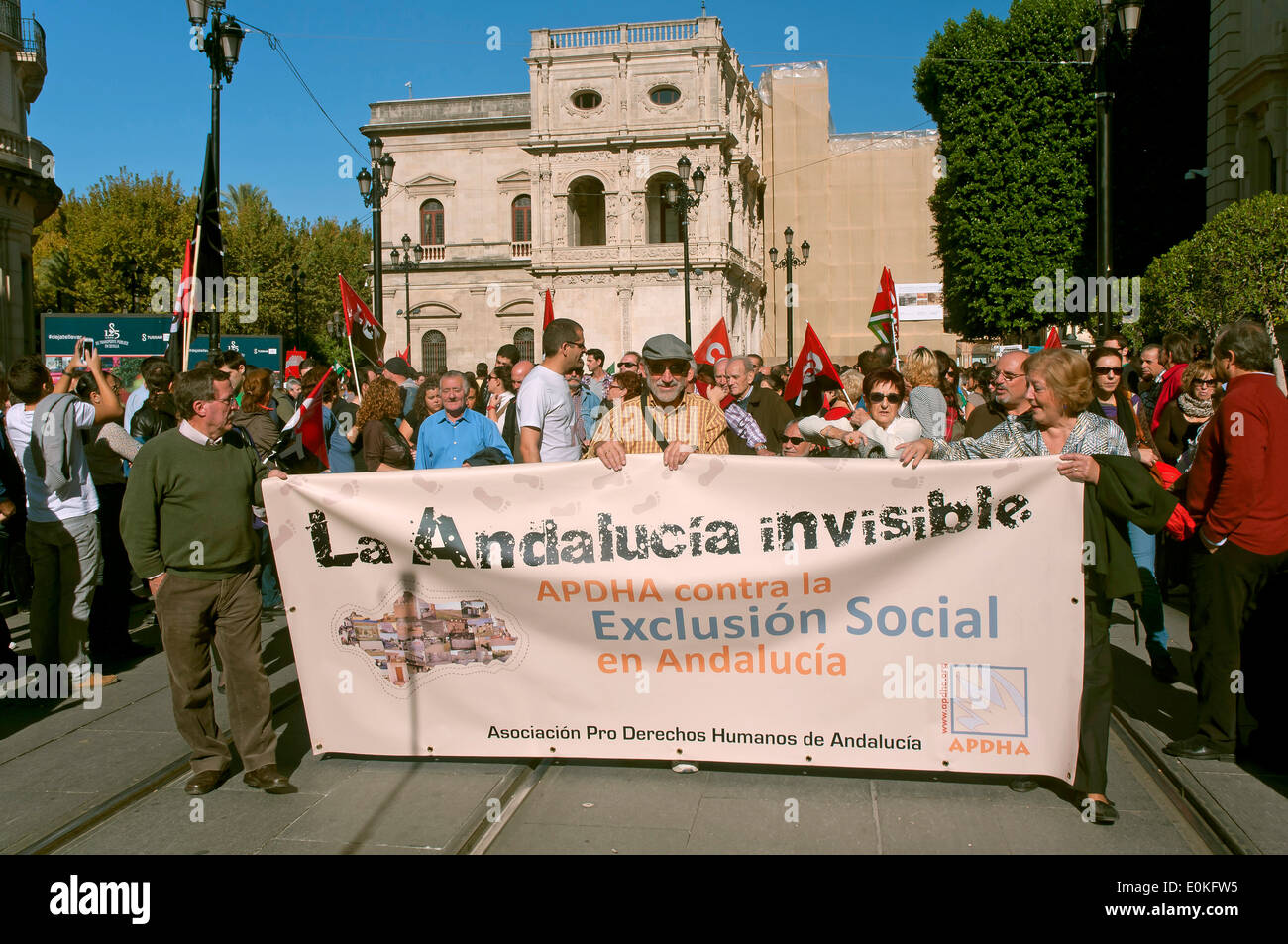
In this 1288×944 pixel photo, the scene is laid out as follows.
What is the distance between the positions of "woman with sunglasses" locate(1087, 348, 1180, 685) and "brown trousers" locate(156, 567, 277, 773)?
190 inches

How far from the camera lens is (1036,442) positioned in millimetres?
5047

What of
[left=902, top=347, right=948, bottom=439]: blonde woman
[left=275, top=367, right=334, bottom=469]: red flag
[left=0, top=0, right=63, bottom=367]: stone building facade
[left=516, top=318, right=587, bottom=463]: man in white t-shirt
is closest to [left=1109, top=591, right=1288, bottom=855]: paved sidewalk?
[left=902, top=347, right=948, bottom=439]: blonde woman

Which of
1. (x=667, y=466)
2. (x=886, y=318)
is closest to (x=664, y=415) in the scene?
(x=667, y=466)

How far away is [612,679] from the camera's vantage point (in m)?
5.16

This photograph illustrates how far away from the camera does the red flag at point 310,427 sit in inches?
261

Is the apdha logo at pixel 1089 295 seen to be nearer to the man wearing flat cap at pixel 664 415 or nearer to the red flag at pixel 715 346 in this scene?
Result: the red flag at pixel 715 346

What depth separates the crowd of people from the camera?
4.91 m

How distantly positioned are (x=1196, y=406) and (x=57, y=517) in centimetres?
779

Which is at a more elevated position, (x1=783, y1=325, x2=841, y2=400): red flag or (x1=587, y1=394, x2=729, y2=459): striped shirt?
(x1=783, y1=325, x2=841, y2=400): red flag

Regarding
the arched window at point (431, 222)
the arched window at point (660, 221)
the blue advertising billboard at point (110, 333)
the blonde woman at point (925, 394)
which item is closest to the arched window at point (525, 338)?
the arched window at point (431, 222)

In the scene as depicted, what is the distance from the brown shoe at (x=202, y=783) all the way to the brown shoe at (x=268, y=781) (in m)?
0.14

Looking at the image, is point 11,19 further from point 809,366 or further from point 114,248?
point 809,366

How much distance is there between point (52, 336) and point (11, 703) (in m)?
24.0

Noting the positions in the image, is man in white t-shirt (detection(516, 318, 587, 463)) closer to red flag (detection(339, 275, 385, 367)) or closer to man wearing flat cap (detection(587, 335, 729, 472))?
man wearing flat cap (detection(587, 335, 729, 472))
